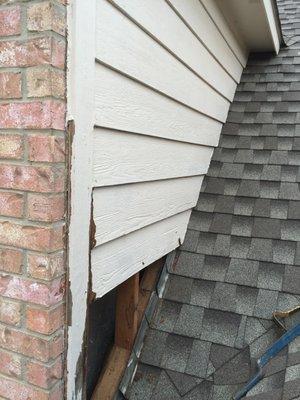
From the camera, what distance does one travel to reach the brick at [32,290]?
1.15 m

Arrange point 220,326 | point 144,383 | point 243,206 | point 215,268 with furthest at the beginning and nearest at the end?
point 243,206, point 215,268, point 220,326, point 144,383

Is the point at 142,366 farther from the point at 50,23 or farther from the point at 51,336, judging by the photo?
the point at 50,23

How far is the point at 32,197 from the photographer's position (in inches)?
43.9

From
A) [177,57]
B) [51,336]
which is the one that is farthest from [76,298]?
[177,57]

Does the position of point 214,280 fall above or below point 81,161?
below

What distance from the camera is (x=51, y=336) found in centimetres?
118

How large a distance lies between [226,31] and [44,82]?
201 centimetres

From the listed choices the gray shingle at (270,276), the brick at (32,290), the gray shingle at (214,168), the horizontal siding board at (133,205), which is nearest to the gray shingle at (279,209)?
the gray shingle at (270,276)

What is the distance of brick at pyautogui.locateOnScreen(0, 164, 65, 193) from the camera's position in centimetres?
109

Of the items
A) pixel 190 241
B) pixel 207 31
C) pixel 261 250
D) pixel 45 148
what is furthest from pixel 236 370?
pixel 207 31

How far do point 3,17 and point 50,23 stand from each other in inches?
6.3

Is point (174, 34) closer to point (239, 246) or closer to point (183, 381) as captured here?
point (239, 246)

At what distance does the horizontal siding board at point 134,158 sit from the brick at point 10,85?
10.6 inches

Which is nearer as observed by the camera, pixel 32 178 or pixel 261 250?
pixel 32 178
